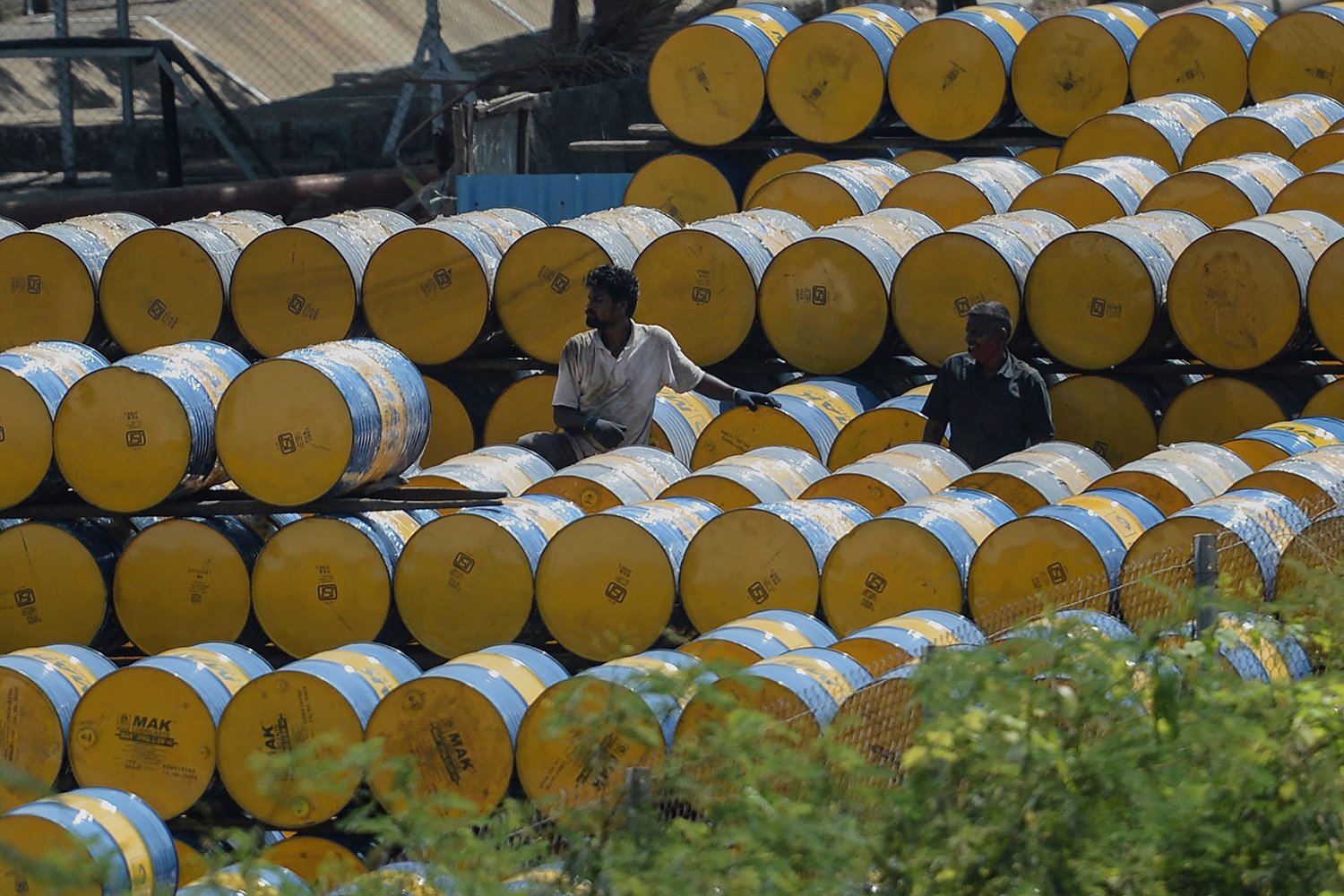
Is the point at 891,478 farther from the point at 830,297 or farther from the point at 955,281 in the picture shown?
the point at 830,297

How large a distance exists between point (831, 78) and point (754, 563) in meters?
5.25

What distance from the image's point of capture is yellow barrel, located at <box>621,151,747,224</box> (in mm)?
11391

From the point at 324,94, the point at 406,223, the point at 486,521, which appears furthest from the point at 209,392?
the point at 324,94

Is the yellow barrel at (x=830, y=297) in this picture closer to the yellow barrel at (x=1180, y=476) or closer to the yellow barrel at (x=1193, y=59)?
the yellow barrel at (x=1180, y=476)

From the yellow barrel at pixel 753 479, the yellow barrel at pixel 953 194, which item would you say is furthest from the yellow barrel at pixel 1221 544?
the yellow barrel at pixel 953 194

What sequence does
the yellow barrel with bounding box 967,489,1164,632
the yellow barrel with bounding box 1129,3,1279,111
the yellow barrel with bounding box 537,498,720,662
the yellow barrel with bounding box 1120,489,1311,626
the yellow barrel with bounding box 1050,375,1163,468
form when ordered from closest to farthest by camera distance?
the yellow barrel with bounding box 1120,489,1311,626, the yellow barrel with bounding box 967,489,1164,632, the yellow barrel with bounding box 537,498,720,662, the yellow barrel with bounding box 1050,375,1163,468, the yellow barrel with bounding box 1129,3,1279,111

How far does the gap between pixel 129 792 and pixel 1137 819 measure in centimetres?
427

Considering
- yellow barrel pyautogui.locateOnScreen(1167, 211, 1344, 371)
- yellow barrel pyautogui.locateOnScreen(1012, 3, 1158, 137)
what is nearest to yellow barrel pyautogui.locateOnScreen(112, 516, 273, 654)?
yellow barrel pyautogui.locateOnScreen(1167, 211, 1344, 371)

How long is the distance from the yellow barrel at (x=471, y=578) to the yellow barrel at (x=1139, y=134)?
196 inches

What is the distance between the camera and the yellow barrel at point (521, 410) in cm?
905

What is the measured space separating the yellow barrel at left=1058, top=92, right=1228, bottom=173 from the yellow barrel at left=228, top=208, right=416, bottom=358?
4.23m

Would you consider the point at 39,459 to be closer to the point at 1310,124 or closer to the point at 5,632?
the point at 5,632

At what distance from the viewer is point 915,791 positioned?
3088 millimetres

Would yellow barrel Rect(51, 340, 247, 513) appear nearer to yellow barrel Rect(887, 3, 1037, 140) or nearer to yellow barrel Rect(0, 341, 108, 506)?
yellow barrel Rect(0, 341, 108, 506)
